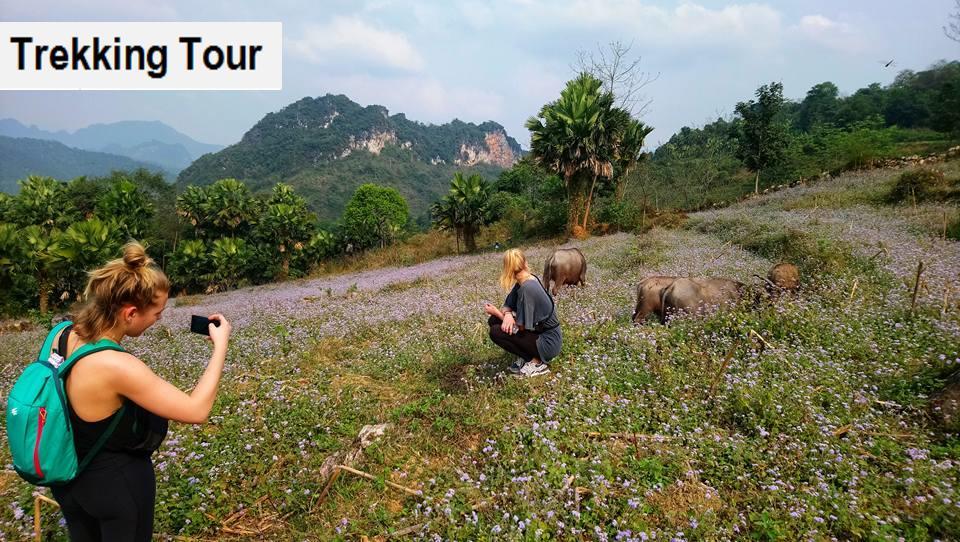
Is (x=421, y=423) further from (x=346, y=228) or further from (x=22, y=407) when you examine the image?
(x=346, y=228)

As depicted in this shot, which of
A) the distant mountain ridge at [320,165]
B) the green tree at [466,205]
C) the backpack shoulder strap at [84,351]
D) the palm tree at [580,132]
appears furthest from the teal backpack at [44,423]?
the distant mountain ridge at [320,165]

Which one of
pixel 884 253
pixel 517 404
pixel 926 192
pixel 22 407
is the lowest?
pixel 517 404

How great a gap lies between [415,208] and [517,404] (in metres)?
140

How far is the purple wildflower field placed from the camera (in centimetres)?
368

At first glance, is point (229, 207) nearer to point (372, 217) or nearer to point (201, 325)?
point (372, 217)

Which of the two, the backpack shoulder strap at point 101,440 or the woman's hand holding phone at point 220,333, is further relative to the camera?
the woman's hand holding phone at point 220,333

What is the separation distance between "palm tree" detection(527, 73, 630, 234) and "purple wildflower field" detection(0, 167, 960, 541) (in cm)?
1872

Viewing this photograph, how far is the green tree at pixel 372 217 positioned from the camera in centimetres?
4566

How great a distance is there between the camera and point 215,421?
5.68 m

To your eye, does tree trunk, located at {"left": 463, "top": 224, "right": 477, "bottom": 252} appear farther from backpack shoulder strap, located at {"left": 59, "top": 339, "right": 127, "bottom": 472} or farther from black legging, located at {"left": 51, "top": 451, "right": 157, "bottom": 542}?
backpack shoulder strap, located at {"left": 59, "top": 339, "right": 127, "bottom": 472}

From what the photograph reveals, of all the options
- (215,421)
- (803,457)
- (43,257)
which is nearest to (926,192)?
(803,457)

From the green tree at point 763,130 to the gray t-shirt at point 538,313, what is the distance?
106 feet

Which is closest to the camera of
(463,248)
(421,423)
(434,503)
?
(434,503)

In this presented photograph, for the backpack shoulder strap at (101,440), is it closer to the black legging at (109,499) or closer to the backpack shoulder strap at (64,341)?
the black legging at (109,499)
